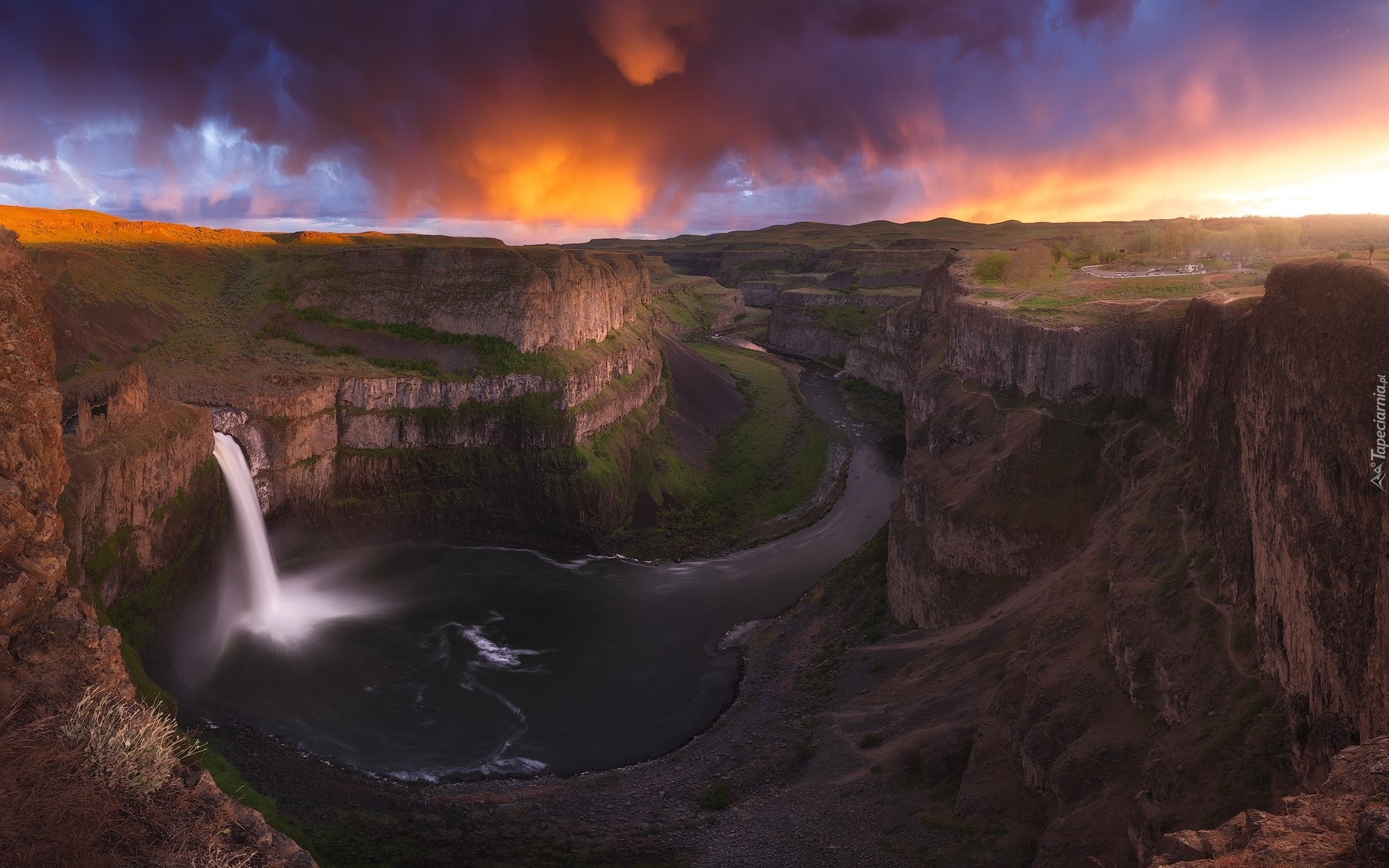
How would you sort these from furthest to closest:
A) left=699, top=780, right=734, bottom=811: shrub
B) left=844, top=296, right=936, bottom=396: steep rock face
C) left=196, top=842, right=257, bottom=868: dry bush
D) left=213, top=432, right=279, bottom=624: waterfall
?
1. left=844, top=296, right=936, bottom=396: steep rock face
2. left=213, top=432, right=279, bottom=624: waterfall
3. left=699, top=780, right=734, bottom=811: shrub
4. left=196, top=842, right=257, bottom=868: dry bush

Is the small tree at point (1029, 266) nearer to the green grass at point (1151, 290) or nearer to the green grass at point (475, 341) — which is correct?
the green grass at point (1151, 290)

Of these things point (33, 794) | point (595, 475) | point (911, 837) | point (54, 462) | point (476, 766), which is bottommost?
point (476, 766)

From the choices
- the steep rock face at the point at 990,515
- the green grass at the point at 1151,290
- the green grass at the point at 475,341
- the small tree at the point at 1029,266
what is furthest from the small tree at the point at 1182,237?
the green grass at the point at 475,341

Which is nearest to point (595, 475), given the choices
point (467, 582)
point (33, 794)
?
point (467, 582)

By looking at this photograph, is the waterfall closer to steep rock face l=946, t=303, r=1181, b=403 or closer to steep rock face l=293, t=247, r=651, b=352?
steep rock face l=293, t=247, r=651, b=352

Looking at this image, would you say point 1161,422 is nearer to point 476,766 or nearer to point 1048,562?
point 1048,562

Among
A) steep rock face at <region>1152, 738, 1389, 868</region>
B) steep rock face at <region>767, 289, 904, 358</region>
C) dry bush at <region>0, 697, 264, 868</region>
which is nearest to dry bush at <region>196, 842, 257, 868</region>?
dry bush at <region>0, 697, 264, 868</region>
